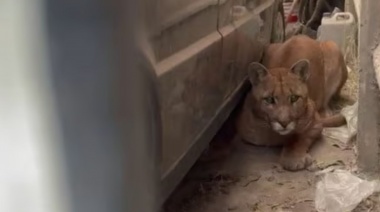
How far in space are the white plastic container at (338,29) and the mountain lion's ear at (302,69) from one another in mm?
1117

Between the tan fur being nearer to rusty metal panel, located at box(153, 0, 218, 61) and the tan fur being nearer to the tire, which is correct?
the tire

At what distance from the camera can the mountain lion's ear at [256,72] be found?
2.91 metres

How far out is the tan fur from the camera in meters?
2.80

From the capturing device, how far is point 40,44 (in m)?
0.64

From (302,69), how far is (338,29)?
1.20 m

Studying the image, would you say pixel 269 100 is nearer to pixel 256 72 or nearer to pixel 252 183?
pixel 256 72

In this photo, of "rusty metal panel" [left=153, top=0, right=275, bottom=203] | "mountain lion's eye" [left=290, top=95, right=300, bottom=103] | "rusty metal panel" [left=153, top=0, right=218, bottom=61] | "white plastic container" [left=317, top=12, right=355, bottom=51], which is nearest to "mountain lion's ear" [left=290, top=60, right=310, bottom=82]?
"mountain lion's eye" [left=290, top=95, right=300, bottom=103]

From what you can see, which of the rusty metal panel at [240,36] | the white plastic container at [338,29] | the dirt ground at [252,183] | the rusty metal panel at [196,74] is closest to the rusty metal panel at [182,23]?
the rusty metal panel at [196,74]

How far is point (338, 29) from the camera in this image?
13.3ft

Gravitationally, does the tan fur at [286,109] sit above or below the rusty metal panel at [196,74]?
below

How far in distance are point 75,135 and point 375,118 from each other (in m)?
1.96

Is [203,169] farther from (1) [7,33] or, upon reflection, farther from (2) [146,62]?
(1) [7,33]

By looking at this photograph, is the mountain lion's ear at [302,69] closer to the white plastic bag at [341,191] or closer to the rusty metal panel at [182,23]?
the white plastic bag at [341,191]

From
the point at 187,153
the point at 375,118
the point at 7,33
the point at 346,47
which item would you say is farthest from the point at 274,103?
the point at 7,33
